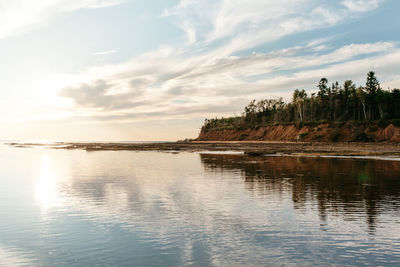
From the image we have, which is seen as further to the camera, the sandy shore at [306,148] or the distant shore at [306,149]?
the sandy shore at [306,148]

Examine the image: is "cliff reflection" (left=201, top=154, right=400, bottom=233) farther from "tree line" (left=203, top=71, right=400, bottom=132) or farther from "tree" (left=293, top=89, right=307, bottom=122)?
"tree" (left=293, top=89, right=307, bottom=122)

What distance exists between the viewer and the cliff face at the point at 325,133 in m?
85.9

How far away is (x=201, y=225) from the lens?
1220 centimetres

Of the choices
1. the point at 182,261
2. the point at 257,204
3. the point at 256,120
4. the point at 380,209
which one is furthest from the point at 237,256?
the point at 256,120

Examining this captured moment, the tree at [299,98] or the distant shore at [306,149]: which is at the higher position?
the tree at [299,98]

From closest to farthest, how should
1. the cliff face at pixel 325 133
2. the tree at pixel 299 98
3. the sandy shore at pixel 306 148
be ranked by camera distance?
1. the sandy shore at pixel 306 148
2. the cliff face at pixel 325 133
3. the tree at pixel 299 98

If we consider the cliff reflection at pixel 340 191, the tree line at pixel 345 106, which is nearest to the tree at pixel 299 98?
the tree line at pixel 345 106

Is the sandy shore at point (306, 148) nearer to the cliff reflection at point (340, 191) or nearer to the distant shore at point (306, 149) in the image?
the distant shore at point (306, 149)

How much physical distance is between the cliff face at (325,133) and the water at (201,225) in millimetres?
73140

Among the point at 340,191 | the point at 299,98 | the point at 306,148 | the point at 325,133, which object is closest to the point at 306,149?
the point at 306,148

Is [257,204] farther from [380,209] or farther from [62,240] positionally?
[62,240]

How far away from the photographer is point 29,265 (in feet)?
28.4

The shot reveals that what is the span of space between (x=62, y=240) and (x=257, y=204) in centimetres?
917

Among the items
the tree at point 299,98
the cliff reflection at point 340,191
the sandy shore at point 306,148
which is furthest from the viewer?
the tree at point 299,98
